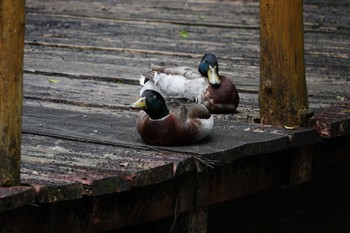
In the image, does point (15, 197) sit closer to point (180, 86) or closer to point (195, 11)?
point (180, 86)

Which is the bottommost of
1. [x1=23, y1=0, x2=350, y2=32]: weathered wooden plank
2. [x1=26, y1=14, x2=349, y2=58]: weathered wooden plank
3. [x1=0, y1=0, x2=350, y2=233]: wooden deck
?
[x1=0, y1=0, x2=350, y2=233]: wooden deck

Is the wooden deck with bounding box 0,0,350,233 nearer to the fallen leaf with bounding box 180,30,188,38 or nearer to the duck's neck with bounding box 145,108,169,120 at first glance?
the fallen leaf with bounding box 180,30,188,38

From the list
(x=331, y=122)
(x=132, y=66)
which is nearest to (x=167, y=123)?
(x=331, y=122)

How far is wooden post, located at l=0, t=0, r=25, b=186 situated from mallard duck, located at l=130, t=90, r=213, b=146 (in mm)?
1281

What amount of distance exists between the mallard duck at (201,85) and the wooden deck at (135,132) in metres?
0.11

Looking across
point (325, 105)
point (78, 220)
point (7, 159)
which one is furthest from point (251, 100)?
point (7, 159)

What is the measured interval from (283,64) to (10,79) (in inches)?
97.2

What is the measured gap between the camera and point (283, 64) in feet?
22.5

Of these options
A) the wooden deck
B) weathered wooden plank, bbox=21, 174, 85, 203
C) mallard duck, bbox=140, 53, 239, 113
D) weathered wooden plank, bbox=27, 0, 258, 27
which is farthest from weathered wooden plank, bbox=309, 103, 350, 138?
weathered wooden plank, bbox=27, 0, 258, 27

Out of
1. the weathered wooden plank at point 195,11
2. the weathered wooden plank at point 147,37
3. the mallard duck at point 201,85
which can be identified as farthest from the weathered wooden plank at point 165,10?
the mallard duck at point 201,85

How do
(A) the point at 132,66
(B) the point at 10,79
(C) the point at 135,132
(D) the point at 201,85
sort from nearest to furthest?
(B) the point at 10,79, (C) the point at 135,132, (D) the point at 201,85, (A) the point at 132,66

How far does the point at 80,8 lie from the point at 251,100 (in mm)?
4892

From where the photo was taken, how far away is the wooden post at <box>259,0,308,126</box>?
6.79 m

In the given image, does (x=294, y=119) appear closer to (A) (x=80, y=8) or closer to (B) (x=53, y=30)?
(B) (x=53, y=30)
